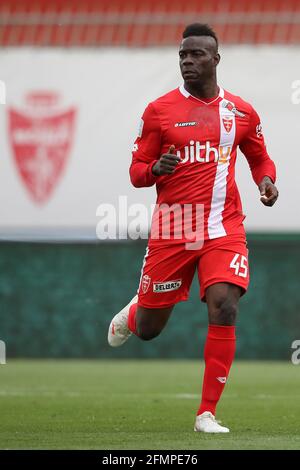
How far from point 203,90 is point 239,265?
117 cm

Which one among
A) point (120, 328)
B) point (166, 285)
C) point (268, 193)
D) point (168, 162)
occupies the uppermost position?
point (168, 162)

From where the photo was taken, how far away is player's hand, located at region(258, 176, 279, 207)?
25.8ft

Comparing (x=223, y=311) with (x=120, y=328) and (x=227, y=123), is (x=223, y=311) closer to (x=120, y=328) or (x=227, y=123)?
(x=227, y=123)

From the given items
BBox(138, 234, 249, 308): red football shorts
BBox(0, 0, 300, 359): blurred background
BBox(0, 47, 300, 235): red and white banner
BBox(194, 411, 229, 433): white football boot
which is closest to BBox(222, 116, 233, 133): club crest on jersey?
BBox(138, 234, 249, 308): red football shorts

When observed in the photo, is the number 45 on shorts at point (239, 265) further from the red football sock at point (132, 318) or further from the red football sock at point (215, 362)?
the red football sock at point (132, 318)

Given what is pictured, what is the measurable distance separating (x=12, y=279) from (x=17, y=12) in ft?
12.8

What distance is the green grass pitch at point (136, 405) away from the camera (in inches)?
275

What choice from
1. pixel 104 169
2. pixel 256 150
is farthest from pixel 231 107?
pixel 104 169

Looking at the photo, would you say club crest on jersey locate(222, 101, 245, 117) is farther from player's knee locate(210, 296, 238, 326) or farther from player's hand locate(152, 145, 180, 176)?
player's knee locate(210, 296, 238, 326)

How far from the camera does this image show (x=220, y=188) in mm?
7910

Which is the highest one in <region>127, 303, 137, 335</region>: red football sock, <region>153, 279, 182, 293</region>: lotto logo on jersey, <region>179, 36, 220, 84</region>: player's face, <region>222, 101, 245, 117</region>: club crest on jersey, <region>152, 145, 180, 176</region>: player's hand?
<region>179, 36, 220, 84</region>: player's face

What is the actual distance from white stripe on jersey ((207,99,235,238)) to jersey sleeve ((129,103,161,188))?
0.40 metres

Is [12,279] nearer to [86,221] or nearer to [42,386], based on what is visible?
[86,221]
